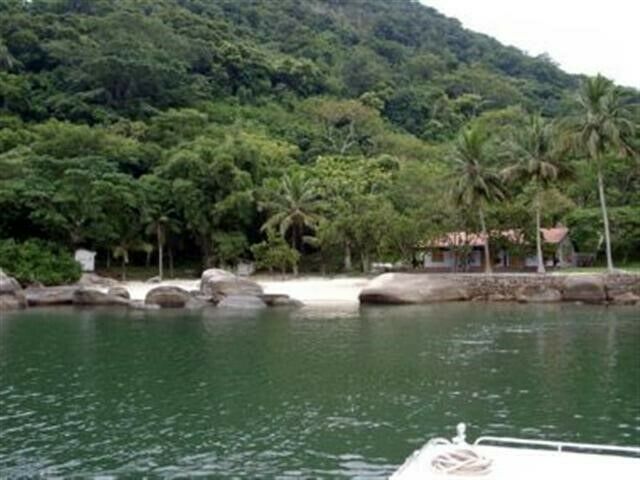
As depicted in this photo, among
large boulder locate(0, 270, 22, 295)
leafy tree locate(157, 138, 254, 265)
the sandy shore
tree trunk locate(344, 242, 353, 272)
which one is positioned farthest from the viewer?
tree trunk locate(344, 242, 353, 272)

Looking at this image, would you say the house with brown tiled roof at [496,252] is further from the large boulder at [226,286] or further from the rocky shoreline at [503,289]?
the large boulder at [226,286]

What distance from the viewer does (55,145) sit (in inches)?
2938

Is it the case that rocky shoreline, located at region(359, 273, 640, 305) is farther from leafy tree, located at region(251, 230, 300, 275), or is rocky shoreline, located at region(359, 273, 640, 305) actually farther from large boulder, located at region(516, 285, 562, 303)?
leafy tree, located at region(251, 230, 300, 275)

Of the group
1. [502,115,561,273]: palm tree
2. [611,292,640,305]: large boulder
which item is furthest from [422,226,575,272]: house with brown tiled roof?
[611,292,640,305]: large boulder

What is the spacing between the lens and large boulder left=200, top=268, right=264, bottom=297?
55125mm

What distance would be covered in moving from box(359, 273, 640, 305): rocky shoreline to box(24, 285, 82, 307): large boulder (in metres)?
21.2

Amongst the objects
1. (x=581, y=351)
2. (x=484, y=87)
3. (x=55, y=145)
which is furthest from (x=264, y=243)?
(x=484, y=87)

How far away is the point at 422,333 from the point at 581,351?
27.8ft

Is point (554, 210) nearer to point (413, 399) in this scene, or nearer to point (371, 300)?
point (371, 300)

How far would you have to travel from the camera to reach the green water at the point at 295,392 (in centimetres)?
1767

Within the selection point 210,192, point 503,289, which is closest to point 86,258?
point 210,192

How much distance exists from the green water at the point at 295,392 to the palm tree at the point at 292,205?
90.5ft

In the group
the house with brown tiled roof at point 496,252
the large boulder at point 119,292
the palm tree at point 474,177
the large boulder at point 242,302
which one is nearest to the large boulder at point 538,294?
the palm tree at point 474,177

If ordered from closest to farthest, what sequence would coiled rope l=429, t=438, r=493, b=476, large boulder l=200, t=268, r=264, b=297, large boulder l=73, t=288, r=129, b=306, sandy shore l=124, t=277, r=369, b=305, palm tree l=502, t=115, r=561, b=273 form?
coiled rope l=429, t=438, r=493, b=476 → large boulder l=200, t=268, r=264, b=297 → large boulder l=73, t=288, r=129, b=306 → sandy shore l=124, t=277, r=369, b=305 → palm tree l=502, t=115, r=561, b=273
